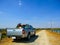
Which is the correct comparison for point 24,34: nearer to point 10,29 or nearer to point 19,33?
point 19,33

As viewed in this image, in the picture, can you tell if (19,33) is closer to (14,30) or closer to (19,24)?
(14,30)

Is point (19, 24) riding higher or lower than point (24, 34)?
higher

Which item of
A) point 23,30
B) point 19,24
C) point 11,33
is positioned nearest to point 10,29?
point 11,33

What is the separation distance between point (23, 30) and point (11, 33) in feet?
4.28

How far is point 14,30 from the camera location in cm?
1307

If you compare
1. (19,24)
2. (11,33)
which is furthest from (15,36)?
(19,24)

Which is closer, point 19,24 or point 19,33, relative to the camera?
point 19,33

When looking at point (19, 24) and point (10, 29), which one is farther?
point (19, 24)

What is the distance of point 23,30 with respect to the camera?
1296 cm

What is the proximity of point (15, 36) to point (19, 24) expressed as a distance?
357 cm

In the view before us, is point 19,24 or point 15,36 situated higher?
point 19,24

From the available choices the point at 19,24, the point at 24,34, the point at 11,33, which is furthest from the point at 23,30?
the point at 19,24

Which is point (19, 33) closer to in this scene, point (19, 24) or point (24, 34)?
point (24, 34)

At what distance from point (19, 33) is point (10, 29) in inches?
46.6
